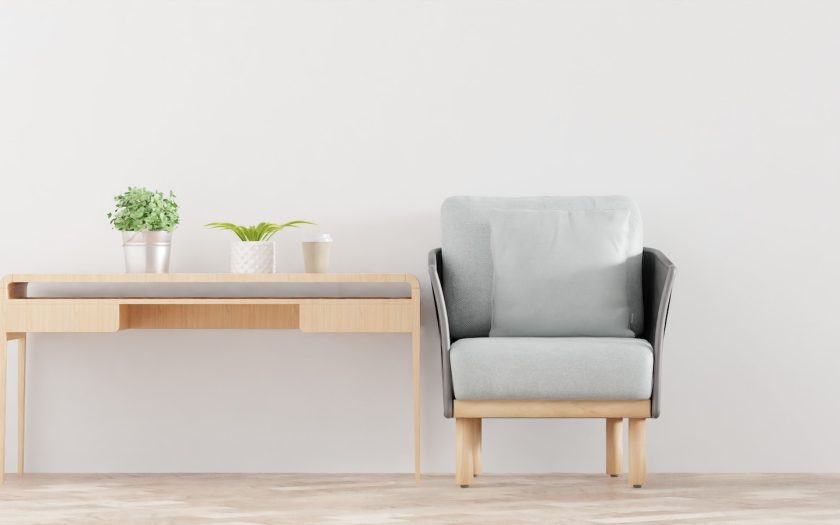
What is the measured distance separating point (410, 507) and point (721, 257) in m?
1.41

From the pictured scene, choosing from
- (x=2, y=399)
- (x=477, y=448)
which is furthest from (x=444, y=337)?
(x=2, y=399)

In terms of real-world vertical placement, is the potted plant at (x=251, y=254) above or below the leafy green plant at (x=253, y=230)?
below

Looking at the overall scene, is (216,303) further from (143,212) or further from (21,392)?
(21,392)

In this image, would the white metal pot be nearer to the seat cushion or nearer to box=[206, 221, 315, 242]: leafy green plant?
box=[206, 221, 315, 242]: leafy green plant

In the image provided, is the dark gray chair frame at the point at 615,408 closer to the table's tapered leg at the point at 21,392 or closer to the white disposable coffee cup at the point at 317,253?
the white disposable coffee cup at the point at 317,253

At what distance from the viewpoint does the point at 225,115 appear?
3.42m

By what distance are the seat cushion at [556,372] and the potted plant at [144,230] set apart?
1050 millimetres

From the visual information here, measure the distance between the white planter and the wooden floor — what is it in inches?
26.1

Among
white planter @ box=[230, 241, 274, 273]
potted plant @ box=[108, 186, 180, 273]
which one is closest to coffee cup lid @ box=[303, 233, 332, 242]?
white planter @ box=[230, 241, 274, 273]

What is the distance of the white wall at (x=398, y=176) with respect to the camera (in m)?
3.35

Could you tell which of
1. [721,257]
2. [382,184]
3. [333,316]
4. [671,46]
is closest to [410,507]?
[333,316]

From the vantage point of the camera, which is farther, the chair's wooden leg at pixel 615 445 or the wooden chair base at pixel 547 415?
the chair's wooden leg at pixel 615 445

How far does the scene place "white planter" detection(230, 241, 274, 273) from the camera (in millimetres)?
3141

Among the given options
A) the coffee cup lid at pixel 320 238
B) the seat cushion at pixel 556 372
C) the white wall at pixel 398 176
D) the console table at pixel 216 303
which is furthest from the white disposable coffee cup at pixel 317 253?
the seat cushion at pixel 556 372
